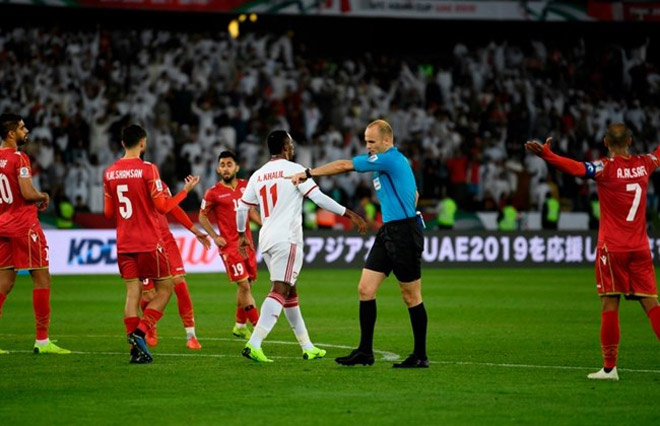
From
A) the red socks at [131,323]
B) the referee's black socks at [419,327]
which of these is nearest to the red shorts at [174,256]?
the red socks at [131,323]

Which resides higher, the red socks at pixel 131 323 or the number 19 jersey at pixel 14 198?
the number 19 jersey at pixel 14 198

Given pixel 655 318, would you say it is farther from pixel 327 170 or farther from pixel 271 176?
pixel 271 176

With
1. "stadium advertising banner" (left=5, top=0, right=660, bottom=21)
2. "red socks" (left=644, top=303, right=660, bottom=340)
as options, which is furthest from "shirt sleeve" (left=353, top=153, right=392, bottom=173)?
"stadium advertising banner" (left=5, top=0, right=660, bottom=21)

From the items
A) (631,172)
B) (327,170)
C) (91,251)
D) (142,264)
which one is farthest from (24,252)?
(91,251)

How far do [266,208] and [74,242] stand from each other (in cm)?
1626

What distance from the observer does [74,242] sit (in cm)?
2762

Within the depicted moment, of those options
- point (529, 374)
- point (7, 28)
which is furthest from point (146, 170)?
point (7, 28)

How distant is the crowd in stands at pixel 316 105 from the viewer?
3216 centimetres

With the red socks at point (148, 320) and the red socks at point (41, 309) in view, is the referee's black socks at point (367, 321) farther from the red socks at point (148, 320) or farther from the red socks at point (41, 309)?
the red socks at point (41, 309)

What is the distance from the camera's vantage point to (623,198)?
10.9 metres

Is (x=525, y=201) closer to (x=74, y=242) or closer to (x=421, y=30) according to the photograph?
(x=421, y=30)

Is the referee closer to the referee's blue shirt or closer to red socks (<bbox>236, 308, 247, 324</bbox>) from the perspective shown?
the referee's blue shirt

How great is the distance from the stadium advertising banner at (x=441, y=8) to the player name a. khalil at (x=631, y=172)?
2559 cm

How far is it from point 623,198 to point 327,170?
2651mm
